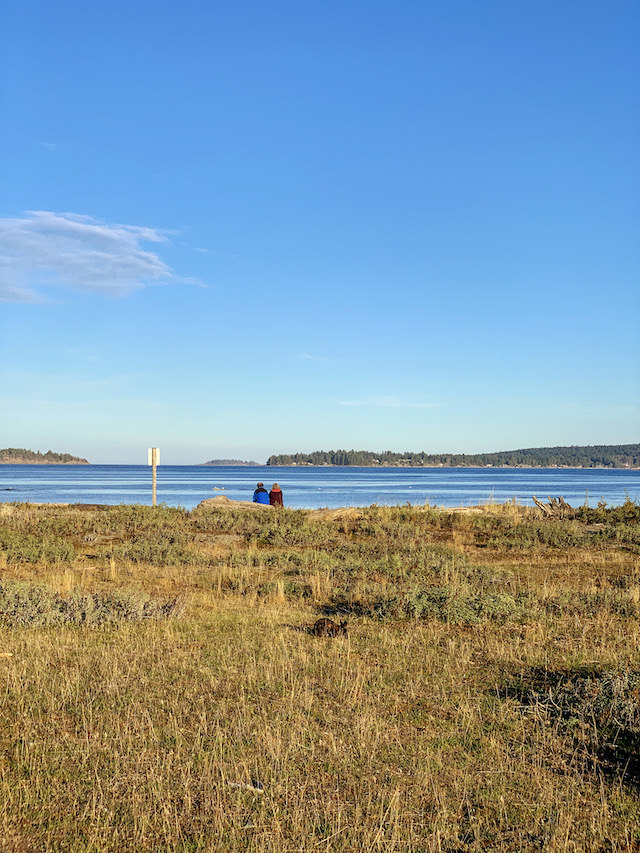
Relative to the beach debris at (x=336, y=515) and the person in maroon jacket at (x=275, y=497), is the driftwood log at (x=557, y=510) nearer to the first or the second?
the beach debris at (x=336, y=515)

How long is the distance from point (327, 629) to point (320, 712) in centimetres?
344

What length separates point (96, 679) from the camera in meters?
7.98

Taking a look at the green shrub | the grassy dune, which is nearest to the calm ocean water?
the grassy dune

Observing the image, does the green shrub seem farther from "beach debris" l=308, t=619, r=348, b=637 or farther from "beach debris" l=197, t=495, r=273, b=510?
"beach debris" l=197, t=495, r=273, b=510

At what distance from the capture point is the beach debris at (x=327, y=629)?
33.8 ft

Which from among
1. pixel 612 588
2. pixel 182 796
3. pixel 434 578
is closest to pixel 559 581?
pixel 612 588

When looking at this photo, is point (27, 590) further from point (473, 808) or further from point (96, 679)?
point (473, 808)

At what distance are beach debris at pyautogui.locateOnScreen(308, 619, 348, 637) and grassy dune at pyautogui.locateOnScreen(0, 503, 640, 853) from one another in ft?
0.73

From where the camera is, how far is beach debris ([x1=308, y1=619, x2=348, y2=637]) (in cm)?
1029

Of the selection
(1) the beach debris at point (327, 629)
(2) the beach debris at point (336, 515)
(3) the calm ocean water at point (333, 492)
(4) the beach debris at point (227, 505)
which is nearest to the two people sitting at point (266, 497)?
(4) the beach debris at point (227, 505)

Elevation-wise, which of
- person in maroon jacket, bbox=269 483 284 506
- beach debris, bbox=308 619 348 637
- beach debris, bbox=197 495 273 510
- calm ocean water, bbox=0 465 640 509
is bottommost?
calm ocean water, bbox=0 465 640 509

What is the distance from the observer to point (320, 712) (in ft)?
22.8

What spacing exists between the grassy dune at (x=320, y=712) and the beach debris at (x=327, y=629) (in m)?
0.22

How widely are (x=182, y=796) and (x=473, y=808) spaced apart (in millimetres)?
2101
